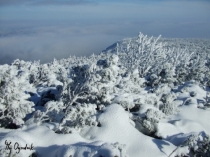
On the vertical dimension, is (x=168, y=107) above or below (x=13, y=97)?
below

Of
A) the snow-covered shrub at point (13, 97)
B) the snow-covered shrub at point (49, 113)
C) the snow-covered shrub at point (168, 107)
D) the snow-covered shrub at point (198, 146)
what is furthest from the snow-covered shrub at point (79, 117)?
the snow-covered shrub at point (168, 107)

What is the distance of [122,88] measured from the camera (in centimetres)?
2380

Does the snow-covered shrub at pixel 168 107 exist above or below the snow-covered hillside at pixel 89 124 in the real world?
below

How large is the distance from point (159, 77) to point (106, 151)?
26327mm

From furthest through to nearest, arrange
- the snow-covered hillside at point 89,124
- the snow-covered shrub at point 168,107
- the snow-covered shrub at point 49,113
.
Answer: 1. the snow-covered shrub at point 168,107
2. the snow-covered shrub at point 49,113
3. the snow-covered hillside at point 89,124

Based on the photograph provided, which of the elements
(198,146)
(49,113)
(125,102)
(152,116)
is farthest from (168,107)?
(49,113)

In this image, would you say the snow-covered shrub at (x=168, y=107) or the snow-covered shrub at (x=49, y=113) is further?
the snow-covered shrub at (x=168, y=107)

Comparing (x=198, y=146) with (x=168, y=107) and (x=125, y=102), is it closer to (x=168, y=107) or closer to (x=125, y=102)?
(x=125, y=102)

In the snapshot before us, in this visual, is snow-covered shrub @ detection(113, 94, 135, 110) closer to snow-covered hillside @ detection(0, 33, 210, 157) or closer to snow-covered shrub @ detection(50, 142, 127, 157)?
snow-covered hillside @ detection(0, 33, 210, 157)

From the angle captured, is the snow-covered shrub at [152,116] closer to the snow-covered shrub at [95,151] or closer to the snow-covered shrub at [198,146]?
the snow-covered shrub at [198,146]

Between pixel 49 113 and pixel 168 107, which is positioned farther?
pixel 168 107

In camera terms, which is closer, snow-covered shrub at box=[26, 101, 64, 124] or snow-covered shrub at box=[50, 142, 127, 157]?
snow-covered shrub at box=[50, 142, 127, 157]

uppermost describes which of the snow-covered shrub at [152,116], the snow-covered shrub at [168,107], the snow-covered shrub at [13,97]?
the snow-covered shrub at [13,97]

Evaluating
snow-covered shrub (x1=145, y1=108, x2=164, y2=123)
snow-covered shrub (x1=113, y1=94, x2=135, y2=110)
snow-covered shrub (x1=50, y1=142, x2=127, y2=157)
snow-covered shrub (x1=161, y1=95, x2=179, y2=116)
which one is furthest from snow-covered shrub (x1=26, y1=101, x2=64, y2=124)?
snow-covered shrub (x1=161, y1=95, x2=179, y2=116)
